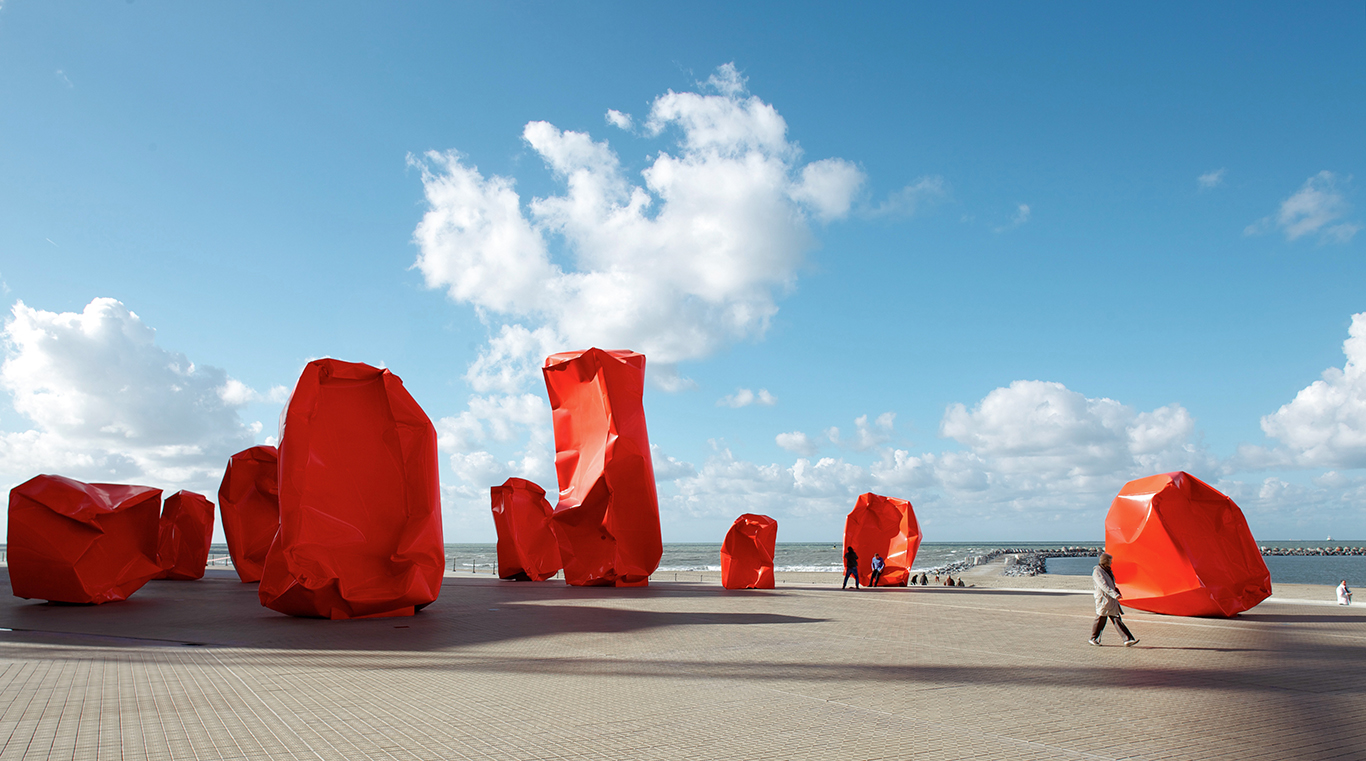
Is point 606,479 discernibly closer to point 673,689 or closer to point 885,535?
point 885,535

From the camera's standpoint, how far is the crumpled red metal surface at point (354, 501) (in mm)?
12547

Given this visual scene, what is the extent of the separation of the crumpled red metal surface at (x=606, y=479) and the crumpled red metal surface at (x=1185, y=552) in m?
12.1

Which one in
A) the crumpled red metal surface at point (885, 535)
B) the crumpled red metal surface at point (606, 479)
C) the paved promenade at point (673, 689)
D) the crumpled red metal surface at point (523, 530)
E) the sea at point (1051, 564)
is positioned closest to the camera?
the paved promenade at point (673, 689)

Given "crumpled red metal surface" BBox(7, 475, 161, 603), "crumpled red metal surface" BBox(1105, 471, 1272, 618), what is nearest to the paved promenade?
"crumpled red metal surface" BBox(1105, 471, 1272, 618)

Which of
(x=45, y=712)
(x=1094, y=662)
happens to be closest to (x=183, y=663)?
(x=45, y=712)

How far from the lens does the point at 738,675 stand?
748 centimetres

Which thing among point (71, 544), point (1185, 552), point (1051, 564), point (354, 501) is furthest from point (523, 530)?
point (1051, 564)

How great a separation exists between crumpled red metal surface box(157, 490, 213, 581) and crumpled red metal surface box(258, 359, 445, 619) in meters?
16.4

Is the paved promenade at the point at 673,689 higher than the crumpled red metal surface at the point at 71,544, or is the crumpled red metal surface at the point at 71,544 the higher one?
the crumpled red metal surface at the point at 71,544

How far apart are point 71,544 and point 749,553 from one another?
16.3 m

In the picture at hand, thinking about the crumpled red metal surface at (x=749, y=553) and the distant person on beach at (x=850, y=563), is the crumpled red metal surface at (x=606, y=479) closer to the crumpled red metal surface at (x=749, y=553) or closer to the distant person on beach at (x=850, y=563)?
the crumpled red metal surface at (x=749, y=553)

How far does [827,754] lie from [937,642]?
243 inches

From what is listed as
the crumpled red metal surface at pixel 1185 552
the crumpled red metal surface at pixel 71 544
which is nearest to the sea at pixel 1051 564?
the crumpled red metal surface at pixel 1185 552

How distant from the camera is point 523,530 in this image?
2777 centimetres
